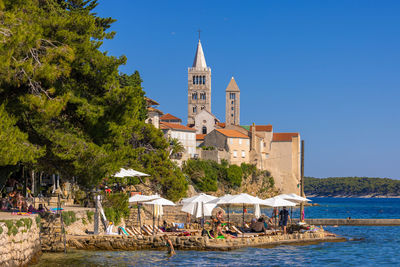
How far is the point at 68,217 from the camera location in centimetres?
2480

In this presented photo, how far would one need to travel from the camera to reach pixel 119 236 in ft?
Result: 81.8

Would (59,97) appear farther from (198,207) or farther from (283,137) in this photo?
(283,137)

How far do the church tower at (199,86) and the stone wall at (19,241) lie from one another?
11641 centimetres

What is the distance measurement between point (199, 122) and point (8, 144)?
99.4 m

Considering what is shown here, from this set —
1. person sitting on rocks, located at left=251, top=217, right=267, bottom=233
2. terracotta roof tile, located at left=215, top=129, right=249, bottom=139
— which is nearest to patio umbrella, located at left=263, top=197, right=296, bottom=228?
person sitting on rocks, located at left=251, top=217, right=267, bottom=233

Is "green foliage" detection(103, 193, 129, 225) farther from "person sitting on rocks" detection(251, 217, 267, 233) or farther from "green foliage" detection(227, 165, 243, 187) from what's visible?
"green foliage" detection(227, 165, 243, 187)

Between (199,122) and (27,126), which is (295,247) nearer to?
(27,126)

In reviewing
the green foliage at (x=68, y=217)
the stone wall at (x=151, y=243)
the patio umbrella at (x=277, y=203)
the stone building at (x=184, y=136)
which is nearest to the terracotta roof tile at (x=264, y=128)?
the stone building at (x=184, y=136)

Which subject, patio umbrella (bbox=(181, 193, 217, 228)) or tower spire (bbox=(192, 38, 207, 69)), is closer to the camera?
patio umbrella (bbox=(181, 193, 217, 228))

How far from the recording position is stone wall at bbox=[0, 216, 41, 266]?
55.9ft

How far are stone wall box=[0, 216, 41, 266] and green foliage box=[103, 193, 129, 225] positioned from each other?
29.4 ft

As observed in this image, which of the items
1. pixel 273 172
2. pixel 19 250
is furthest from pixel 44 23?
pixel 273 172

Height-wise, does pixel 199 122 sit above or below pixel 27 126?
above

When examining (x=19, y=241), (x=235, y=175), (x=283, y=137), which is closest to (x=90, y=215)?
(x=19, y=241)
